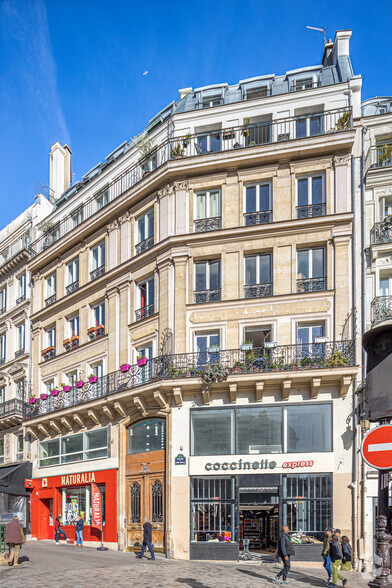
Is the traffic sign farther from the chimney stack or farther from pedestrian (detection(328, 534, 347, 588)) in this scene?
the chimney stack

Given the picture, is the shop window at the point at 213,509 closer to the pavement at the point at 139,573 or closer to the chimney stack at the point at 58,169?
the pavement at the point at 139,573

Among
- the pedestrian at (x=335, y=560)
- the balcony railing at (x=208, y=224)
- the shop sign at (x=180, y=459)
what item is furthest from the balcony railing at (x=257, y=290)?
the pedestrian at (x=335, y=560)

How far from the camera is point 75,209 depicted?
31.5 m

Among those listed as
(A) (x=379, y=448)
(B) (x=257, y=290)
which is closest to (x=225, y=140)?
(B) (x=257, y=290)

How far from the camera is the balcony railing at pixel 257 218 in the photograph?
23369mm

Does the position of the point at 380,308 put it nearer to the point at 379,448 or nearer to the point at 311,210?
the point at 311,210

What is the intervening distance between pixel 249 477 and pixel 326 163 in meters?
11.4

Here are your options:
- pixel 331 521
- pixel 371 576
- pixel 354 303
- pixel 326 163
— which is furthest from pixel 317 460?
pixel 326 163

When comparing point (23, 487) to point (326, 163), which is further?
point (23, 487)

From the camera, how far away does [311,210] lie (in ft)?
75.0

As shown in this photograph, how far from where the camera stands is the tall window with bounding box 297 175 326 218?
22812mm

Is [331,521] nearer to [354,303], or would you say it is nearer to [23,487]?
[354,303]

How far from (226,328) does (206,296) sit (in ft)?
4.91

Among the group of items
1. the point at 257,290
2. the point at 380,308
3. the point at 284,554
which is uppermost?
the point at 257,290
